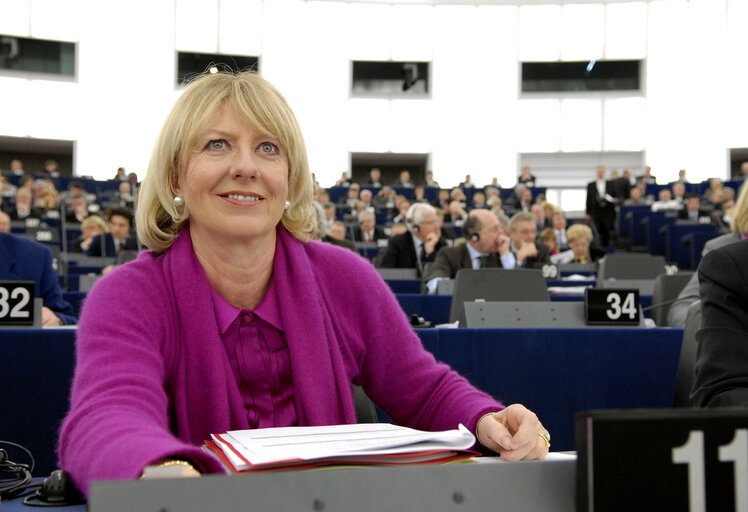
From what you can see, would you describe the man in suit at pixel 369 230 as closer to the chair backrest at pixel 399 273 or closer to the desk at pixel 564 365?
the chair backrest at pixel 399 273

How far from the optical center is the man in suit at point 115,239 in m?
7.70

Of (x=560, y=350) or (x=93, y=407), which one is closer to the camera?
(x=93, y=407)

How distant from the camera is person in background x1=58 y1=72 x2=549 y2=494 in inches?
49.4

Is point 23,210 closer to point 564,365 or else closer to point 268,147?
point 564,365

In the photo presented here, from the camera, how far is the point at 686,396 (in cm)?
190

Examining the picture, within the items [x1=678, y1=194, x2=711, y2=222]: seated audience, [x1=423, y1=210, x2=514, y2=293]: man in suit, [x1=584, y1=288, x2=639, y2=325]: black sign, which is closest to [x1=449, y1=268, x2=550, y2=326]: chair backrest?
[x1=584, y1=288, x2=639, y2=325]: black sign

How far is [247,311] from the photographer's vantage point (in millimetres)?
1437

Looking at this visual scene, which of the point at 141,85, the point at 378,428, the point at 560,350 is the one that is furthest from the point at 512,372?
the point at 141,85

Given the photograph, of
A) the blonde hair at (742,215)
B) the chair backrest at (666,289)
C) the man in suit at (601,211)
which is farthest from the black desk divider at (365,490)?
the man in suit at (601,211)

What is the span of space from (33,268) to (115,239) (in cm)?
457

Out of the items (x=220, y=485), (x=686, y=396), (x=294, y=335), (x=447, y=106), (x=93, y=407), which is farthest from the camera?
(x=447, y=106)

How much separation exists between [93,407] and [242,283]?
44 cm

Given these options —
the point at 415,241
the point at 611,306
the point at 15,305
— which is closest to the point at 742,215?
the point at 611,306

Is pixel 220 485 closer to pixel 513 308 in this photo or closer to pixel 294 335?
pixel 294 335
